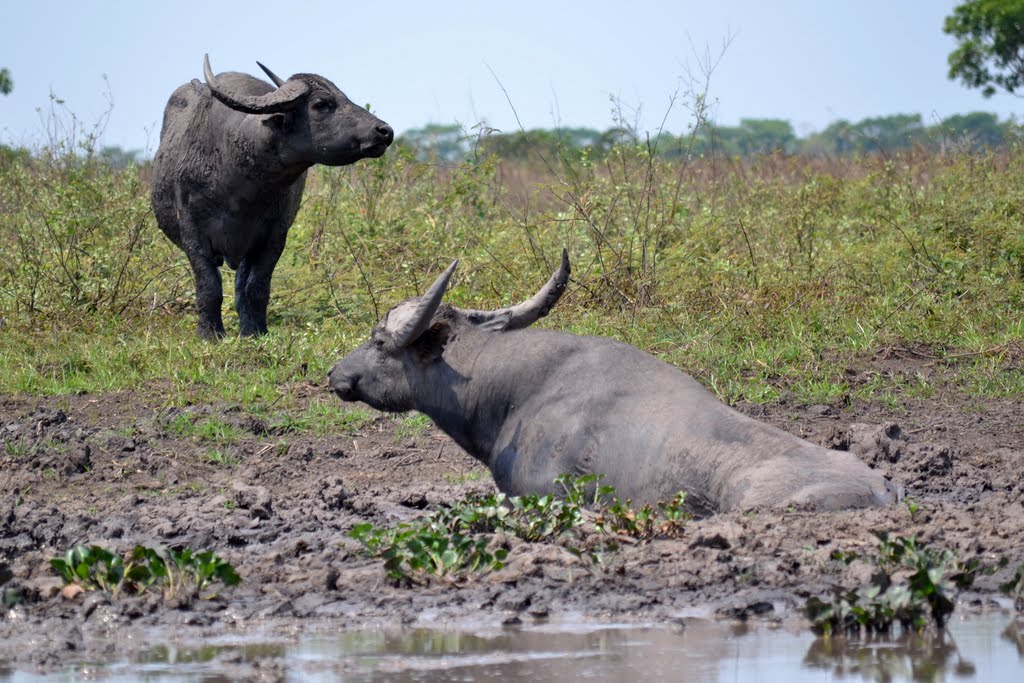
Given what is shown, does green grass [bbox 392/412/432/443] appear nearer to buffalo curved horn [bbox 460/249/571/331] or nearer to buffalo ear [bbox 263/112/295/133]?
buffalo curved horn [bbox 460/249/571/331]

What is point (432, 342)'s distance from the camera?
7.25m

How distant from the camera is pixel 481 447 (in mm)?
7211

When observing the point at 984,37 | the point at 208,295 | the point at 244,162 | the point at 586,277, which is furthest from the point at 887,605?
the point at 984,37

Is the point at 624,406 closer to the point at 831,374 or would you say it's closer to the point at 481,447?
the point at 481,447

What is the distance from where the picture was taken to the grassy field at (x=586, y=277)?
32.7 feet

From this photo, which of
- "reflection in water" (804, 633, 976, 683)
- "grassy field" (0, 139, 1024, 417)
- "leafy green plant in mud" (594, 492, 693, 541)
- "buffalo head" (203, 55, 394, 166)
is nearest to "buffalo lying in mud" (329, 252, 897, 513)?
"leafy green plant in mud" (594, 492, 693, 541)

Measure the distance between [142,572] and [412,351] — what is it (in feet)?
7.34

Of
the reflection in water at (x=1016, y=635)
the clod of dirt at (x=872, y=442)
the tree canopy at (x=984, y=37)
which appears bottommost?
the reflection in water at (x=1016, y=635)

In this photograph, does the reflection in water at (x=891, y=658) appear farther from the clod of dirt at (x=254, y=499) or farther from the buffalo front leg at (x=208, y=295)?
the buffalo front leg at (x=208, y=295)

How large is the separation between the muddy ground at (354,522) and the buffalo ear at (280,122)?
6.71 ft

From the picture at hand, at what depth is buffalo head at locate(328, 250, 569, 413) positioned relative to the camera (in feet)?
23.6

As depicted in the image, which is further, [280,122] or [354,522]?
[280,122]

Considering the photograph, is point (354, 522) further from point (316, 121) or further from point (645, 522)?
point (316, 121)

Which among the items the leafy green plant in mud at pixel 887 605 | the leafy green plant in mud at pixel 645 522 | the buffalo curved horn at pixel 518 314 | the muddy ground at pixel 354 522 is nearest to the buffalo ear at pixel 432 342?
the buffalo curved horn at pixel 518 314
